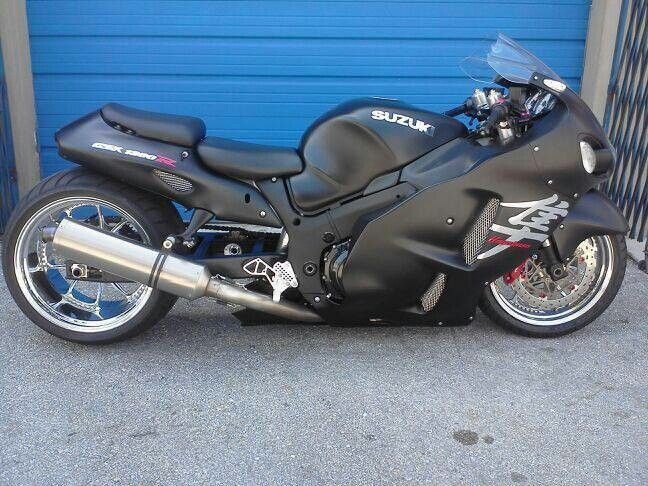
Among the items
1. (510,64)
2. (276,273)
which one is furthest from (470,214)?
(276,273)

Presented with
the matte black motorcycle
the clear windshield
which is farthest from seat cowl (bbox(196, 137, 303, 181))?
the clear windshield

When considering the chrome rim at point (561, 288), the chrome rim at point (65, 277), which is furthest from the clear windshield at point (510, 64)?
the chrome rim at point (65, 277)

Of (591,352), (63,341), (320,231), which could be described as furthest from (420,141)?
(63,341)

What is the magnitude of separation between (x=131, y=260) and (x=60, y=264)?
1.97ft

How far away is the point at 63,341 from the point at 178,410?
0.89 m

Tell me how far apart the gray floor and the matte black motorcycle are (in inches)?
8.5

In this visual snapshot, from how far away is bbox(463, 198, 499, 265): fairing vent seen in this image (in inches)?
127

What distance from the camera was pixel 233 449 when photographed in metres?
2.75

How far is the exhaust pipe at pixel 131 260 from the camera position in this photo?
10.3 ft

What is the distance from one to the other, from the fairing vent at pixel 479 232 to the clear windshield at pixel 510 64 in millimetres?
578

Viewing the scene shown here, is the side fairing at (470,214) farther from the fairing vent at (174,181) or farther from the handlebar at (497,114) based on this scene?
the fairing vent at (174,181)

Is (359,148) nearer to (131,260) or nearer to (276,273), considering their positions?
(276,273)

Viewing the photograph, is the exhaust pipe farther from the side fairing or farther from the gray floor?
the side fairing

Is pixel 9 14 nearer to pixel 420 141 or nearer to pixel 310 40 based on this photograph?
pixel 310 40
